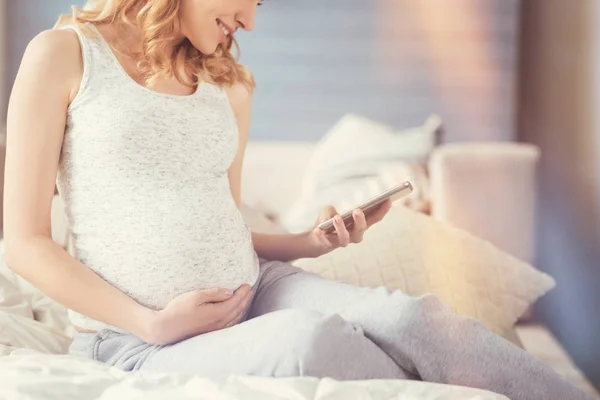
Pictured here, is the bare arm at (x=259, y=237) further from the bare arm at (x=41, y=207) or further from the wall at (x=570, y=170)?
the wall at (x=570, y=170)

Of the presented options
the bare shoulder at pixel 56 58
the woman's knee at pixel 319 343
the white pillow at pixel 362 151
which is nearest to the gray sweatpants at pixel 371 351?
the woman's knee at pixel 319 343

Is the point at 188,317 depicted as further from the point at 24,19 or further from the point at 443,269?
the point at 24,19

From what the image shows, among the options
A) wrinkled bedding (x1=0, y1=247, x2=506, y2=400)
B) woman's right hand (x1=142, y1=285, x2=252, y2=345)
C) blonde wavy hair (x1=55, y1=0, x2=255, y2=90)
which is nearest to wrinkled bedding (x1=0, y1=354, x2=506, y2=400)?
wrinkled bedding (x1=0, y1=247, x2=506, y2=400)

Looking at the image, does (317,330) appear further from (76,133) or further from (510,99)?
(510,99)

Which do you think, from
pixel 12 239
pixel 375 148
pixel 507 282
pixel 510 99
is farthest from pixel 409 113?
pixel 12 239

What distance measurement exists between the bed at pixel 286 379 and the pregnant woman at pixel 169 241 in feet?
0.24

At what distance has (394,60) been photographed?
3.08 meters

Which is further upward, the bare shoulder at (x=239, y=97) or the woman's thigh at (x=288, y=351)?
the bare shoulder at (x=239, y=97)

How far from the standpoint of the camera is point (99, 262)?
1.07m

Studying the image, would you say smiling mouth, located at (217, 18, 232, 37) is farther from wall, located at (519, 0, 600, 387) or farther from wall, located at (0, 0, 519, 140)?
wall, located at (0, 0, 519, 140)

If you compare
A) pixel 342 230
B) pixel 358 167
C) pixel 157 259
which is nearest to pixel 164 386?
pixel 157 259

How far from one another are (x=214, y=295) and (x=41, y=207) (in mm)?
237

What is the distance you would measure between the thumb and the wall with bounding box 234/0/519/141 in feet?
6.92

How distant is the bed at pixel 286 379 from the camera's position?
32.9 inches
